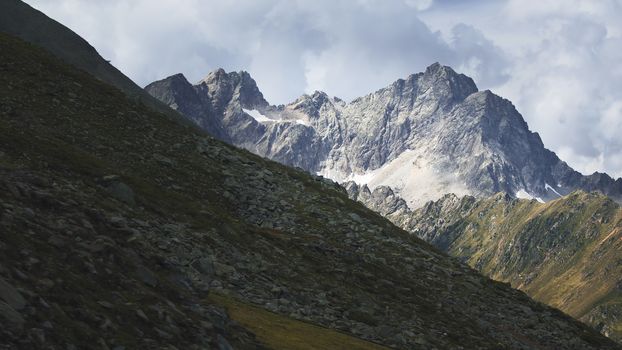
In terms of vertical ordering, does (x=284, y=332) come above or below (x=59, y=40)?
below

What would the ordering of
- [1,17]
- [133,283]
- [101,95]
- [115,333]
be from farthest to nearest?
[1,17], [101,95], [133,283], [115,333]

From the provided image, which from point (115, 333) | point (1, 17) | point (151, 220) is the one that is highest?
point (1, 17)

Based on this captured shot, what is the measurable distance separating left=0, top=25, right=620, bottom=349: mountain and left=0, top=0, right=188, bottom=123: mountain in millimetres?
87020

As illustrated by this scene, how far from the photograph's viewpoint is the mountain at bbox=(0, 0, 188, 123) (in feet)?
563

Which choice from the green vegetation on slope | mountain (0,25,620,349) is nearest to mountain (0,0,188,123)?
mountain (0,25,620,349)

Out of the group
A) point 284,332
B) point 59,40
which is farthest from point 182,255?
point 59,40

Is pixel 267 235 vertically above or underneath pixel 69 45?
underneath

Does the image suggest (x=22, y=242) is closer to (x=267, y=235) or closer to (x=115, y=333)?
(x=115, y=333)

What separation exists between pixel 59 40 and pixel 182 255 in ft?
491

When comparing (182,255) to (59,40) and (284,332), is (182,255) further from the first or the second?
(59,40)

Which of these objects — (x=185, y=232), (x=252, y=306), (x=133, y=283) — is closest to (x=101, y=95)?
(x=185, y=232)

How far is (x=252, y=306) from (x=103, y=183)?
15.0m

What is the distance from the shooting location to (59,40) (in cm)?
17838

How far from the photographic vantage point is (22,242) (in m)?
27.2
